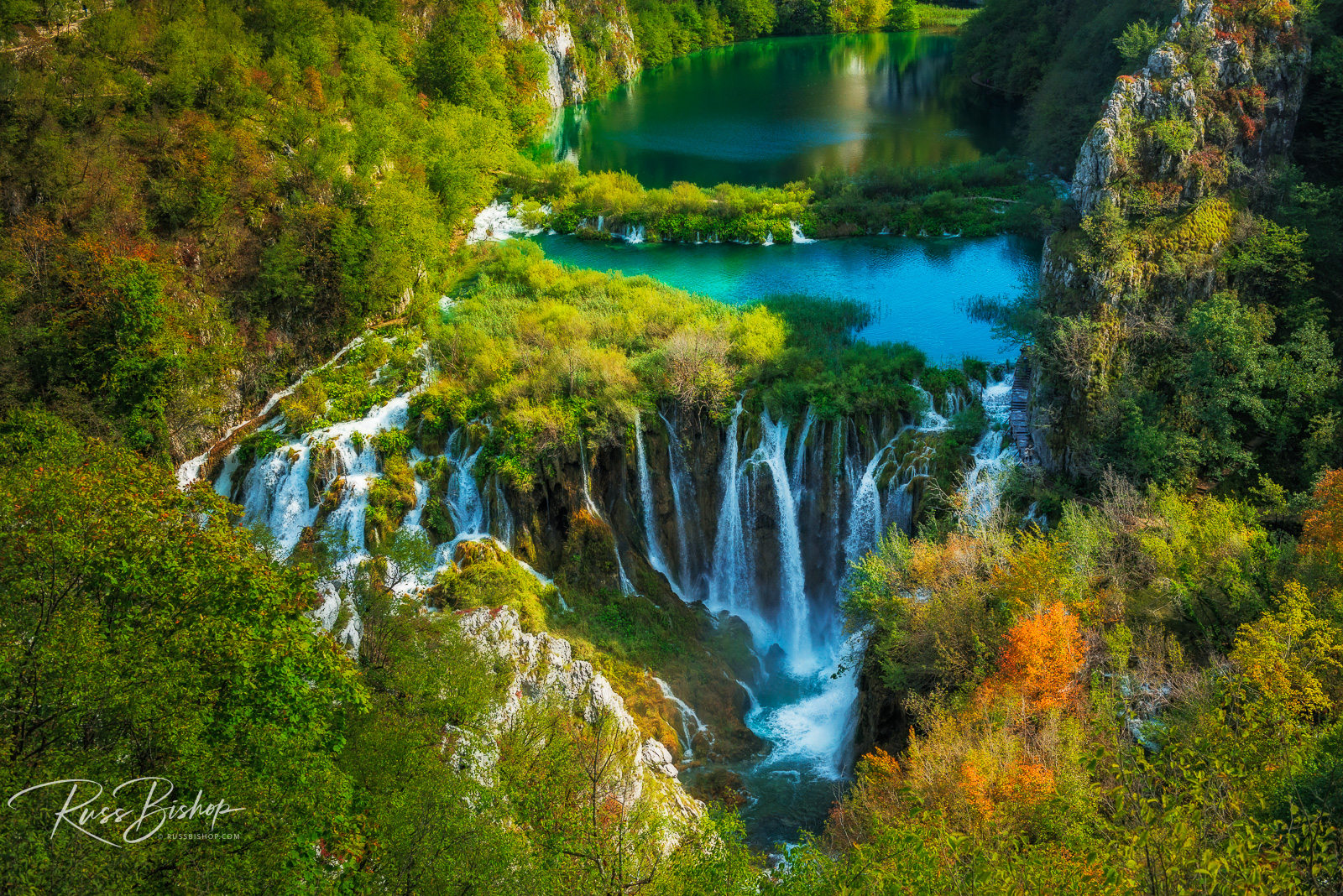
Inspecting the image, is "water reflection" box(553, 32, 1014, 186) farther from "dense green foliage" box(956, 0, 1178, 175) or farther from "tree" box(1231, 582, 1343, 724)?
"tree" box(1231, 582, 1343, 724)

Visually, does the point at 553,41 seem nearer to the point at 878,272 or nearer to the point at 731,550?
the point at 878,272

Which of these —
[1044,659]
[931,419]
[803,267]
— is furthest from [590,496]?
[803,267]

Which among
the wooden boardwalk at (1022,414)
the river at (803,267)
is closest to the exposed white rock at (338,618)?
the river at (803,267)

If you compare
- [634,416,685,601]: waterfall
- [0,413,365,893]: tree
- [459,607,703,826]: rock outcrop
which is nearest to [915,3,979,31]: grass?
[634,416,685,601]: waterfall

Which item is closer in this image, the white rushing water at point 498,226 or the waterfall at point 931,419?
the waterfall at point 931,419

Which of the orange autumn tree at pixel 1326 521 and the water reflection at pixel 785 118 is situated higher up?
the water reflection at pixel 785 118

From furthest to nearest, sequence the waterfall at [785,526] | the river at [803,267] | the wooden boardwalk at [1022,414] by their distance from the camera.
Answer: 1. the waterfall at [785,526]
2. the wooden boardwalk at [1022,414]
3. the river at [803,267]

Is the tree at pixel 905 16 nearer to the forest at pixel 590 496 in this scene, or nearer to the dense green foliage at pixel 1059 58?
the dense green foliage at pixel 1059 58
